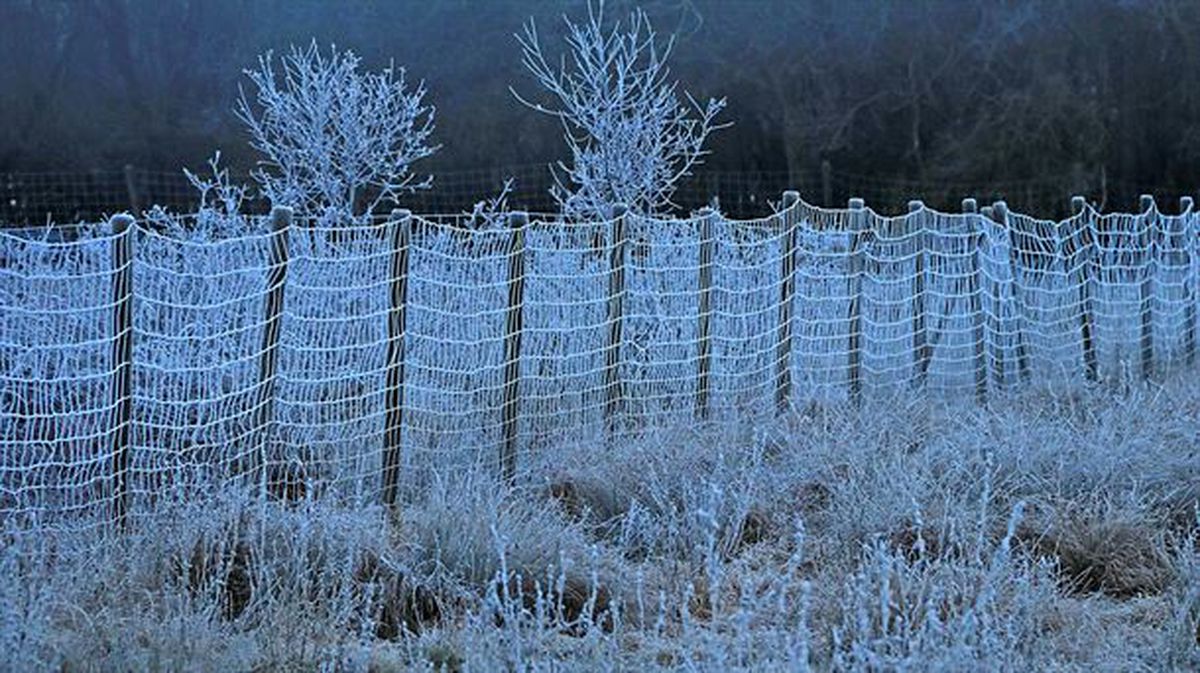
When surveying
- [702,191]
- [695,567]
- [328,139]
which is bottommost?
[695,567]

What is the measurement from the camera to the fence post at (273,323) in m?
5.42

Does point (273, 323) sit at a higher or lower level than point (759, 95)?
lower

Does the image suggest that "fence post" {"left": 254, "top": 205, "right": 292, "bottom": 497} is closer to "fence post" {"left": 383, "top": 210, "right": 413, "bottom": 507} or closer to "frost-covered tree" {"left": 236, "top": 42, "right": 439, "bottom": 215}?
"fence post" {"left": 383, "top": 210, "right": 413, "bottom": 507}

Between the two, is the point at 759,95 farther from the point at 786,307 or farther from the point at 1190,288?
the point at 786,307

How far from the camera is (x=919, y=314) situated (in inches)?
326

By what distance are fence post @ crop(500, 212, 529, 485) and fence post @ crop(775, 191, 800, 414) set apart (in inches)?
66.5

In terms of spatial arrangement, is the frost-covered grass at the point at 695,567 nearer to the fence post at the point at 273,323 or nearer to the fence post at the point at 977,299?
the fence post at the point at 273,323

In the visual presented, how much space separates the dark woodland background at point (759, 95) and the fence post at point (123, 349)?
13483mm

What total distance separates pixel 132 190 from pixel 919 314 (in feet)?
40.8

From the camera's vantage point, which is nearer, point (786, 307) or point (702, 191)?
point (786, 307)

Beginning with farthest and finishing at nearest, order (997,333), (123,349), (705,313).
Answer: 1. (997,333)
2. (705,313)
3. (123,349)

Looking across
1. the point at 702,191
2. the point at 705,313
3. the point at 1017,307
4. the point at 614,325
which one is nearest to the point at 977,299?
the point at 1017,307

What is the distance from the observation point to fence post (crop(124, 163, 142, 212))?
18281 mm

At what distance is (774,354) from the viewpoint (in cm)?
749
